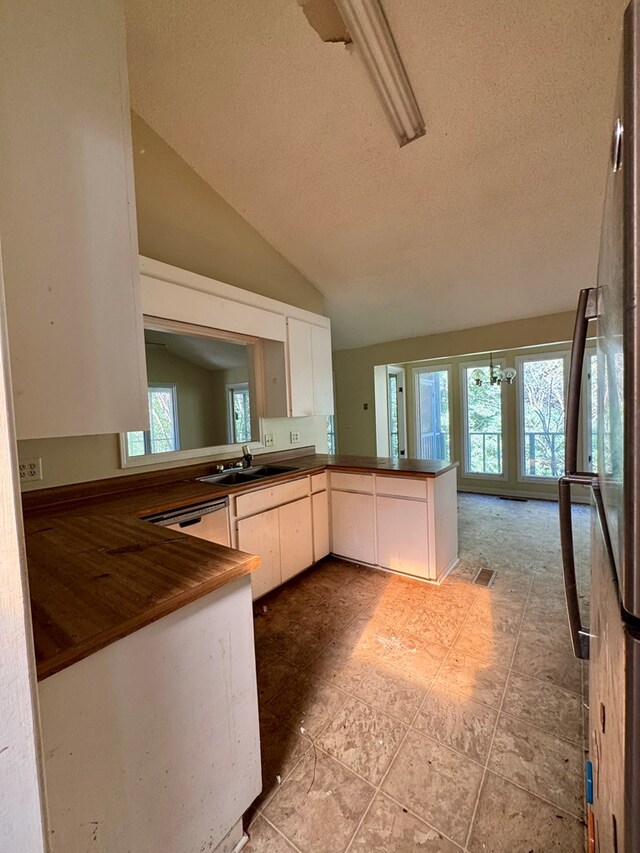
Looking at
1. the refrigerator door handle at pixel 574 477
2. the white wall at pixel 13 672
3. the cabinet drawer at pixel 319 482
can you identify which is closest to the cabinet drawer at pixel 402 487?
the cabinet drawer at pixel 319 482

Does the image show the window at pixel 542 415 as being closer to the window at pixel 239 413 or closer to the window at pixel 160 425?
the window at pixel 239 413

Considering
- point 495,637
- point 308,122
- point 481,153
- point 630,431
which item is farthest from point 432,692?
point 308,122

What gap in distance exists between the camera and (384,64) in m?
1.61

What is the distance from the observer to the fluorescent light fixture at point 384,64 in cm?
141

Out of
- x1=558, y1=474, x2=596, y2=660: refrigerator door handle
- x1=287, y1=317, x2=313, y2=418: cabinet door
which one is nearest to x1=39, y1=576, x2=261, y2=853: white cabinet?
x1=558, y1=474, x2=596, y2=660: refrigerator door handle

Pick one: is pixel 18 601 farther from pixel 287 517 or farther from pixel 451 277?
pixel 451 277

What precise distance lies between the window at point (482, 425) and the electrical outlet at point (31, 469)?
5.26m

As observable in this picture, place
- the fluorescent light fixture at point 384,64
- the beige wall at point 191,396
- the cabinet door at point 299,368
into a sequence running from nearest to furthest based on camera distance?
the fluorescent light fixture at point 384,64 < the beige wall at point 191,396 < the cabinet door at point 299,368

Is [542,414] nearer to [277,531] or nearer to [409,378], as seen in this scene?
[409,378]

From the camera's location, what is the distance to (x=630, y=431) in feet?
1.10

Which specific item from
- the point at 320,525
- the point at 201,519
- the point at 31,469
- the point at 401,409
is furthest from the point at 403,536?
the point at 401,409

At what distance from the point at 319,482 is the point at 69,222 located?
230 centimetres

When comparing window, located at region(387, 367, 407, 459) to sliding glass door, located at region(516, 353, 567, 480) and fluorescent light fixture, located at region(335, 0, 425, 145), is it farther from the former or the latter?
fluorescent light fixture, located at region(335, 0, 425, 145)

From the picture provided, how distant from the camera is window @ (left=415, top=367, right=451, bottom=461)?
561 cm
